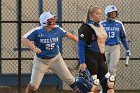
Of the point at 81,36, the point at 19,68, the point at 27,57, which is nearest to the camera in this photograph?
the point at 81,36

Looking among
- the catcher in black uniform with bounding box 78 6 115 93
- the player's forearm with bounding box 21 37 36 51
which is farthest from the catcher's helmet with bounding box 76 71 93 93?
the player's forearm with bounding box 21 37 36 51

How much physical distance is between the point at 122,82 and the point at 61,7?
92.8 inches

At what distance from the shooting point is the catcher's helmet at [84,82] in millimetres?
8765

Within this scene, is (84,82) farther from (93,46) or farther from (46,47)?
(46,47)

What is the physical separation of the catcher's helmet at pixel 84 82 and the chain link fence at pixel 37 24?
2351 mm

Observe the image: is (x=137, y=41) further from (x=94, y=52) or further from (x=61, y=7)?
(x=94, y=52)

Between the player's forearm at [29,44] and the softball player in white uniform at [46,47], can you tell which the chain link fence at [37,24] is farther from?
the player's forearm at [29,44]

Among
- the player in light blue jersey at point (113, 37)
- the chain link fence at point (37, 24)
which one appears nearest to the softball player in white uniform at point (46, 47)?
the player in light blue jersey at point (113, 37)

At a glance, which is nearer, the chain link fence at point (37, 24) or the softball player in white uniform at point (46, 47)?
the softball player in white uniform at point (46, 47)

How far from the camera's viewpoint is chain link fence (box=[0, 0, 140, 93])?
11.7 metres

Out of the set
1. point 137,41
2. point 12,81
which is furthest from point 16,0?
point 137,41

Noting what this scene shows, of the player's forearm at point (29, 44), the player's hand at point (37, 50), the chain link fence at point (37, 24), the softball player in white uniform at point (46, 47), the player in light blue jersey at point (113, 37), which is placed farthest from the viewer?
the chain link fence at point (37, 24)

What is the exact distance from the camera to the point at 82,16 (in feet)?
40.0

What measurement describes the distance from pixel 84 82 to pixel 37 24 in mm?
3372
